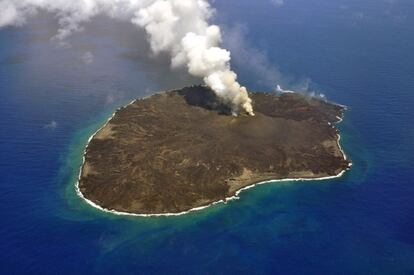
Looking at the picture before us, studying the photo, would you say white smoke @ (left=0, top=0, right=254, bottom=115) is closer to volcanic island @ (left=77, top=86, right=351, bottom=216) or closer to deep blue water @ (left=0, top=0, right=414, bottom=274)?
volcanic island @ (left=77, top=86, right=351, bottom=216)

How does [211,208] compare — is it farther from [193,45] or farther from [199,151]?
[193,45]

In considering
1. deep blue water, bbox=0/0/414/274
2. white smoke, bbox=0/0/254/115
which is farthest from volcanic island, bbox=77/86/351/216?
white smoke, bbox=0/0/254/115

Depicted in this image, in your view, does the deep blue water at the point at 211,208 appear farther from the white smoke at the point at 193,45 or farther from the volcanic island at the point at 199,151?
the white smoke at the point at 193,45

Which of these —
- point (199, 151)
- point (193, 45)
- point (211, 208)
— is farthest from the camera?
point (193, 45)

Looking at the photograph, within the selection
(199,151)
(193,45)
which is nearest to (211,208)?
(199,151)

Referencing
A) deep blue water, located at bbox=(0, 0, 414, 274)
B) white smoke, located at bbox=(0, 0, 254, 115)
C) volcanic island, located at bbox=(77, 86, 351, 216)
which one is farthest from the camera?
white smoke, located at bbox=(0, 0, 254, 115)

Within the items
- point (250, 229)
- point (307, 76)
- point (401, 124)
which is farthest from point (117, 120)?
point (401, 124)
